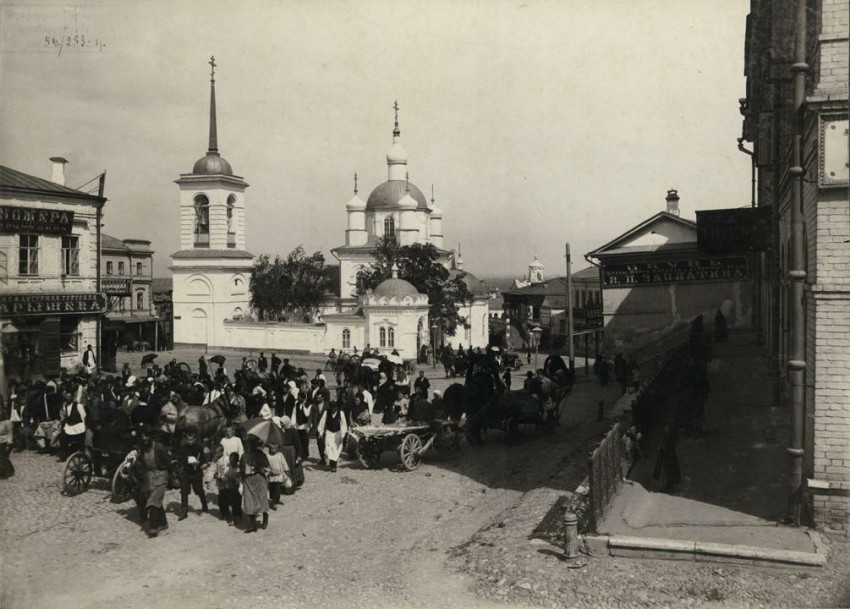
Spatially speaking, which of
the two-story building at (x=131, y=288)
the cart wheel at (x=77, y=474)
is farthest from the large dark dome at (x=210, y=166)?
the cart wheel at (x=77, y=474)

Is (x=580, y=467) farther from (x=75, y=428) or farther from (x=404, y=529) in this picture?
(x=75, y=428)

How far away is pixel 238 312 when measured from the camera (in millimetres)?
46531

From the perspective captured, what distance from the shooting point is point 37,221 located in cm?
2209

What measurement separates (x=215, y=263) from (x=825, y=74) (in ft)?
133

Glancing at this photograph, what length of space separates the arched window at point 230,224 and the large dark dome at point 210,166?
5.24 feet

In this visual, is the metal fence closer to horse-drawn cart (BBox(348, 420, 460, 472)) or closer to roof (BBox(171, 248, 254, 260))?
horse-drawn cart (BBox(348, 420, 460, 472))

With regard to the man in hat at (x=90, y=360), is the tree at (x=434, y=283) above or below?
above

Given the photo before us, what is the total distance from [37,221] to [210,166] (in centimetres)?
2574

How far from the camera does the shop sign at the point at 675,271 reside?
91.6 ft

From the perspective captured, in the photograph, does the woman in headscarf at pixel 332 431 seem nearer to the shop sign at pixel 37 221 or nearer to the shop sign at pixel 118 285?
the shop sign at pixel 37 221

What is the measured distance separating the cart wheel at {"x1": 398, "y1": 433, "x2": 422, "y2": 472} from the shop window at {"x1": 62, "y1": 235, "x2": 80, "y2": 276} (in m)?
14.4

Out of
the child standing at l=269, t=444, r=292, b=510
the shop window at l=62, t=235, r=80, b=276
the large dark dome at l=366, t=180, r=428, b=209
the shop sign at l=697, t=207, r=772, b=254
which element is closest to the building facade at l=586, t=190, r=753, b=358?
the shop sign at l=697, t=207, r=772, b=254

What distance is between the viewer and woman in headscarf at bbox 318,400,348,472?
13430mm

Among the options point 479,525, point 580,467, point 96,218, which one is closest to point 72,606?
point 479,525
